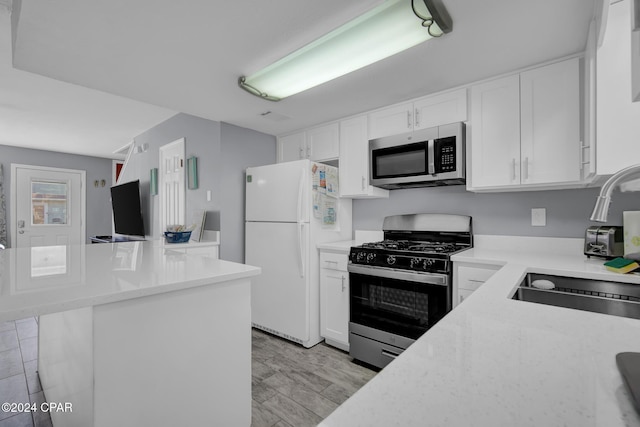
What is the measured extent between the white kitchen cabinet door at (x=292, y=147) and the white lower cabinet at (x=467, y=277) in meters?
2.07

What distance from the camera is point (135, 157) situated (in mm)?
5023

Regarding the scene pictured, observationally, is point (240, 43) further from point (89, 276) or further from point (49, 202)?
point (49, 202)

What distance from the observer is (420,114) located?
2.55m

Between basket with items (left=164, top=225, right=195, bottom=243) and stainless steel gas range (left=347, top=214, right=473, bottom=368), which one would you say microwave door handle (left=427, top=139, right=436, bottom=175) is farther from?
basket with items (left=164, top=225, right=195, bottom=243)

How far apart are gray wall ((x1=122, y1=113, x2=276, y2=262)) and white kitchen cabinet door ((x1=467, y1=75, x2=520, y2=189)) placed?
2.29 meters

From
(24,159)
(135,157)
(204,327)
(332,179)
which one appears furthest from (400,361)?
(24,159)

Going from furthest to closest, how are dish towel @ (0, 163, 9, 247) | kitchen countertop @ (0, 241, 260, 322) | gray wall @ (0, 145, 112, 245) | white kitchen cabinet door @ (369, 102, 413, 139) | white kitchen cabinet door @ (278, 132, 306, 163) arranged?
gray wall @ (0, 145, 112, 245), dish towel @ (0, 163, 9, 247), white kitchen cabinet door @ (278, 132, 306, 163), white kitchen cabinet door @ (369, 102, 413, 139), kitchen countertop @ (0, 241, 260, 322)

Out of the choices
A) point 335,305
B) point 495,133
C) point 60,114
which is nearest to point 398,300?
point 335,305

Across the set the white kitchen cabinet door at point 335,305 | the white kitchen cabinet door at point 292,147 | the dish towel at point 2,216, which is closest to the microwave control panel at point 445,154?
the white kitchen cabinet door at point 335,305

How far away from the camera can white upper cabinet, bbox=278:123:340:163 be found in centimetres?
317

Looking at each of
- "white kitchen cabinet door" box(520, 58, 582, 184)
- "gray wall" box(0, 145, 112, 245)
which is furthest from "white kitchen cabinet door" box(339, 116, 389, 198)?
"gray wall" box(0, 145, 112, 245)

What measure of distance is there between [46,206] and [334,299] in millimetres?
6136

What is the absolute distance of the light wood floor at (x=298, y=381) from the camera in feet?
6.17

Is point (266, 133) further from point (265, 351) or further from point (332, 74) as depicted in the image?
point (265, 351)
